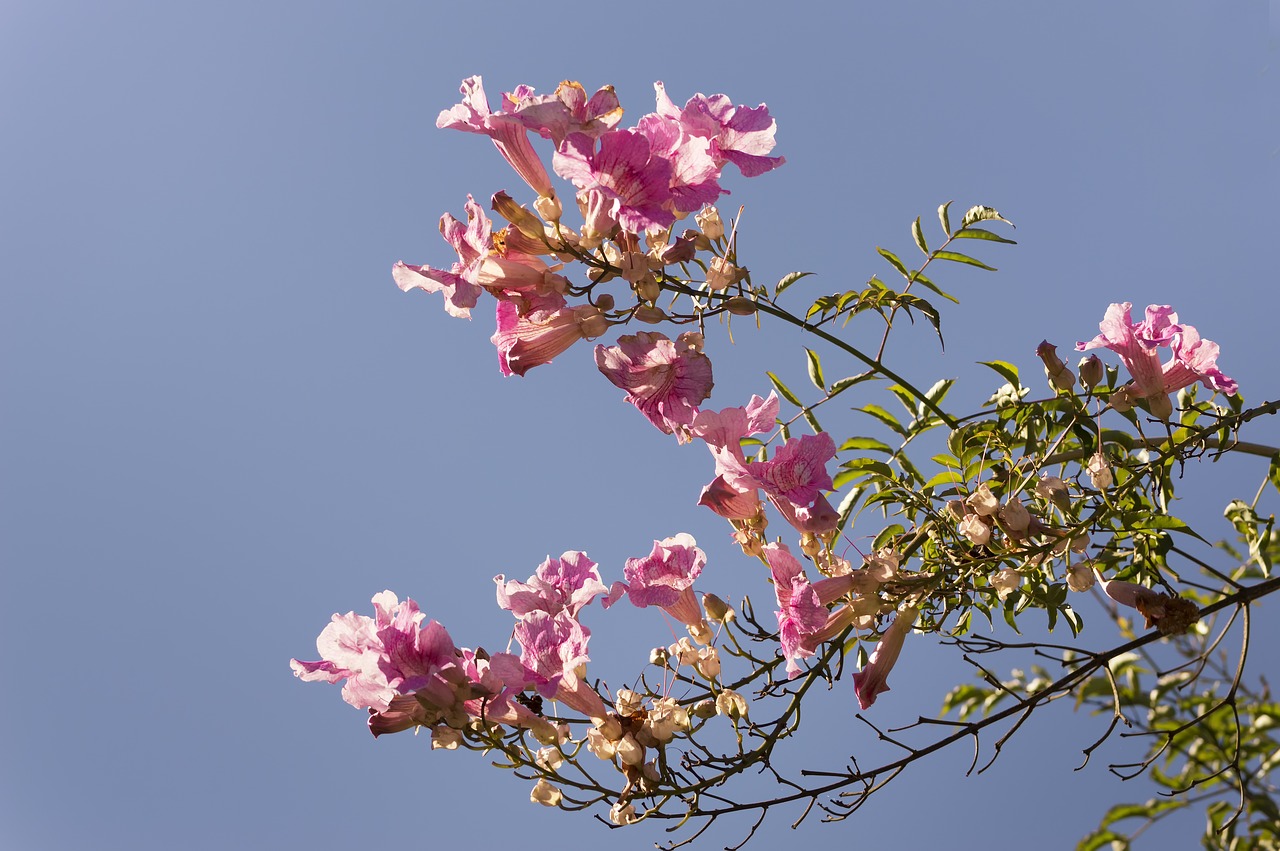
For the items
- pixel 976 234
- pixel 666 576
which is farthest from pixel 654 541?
pixel 976 234

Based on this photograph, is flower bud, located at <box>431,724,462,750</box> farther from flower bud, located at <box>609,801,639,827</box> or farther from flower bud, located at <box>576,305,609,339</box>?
flower bud, located at <box>576,305,609,339</box>

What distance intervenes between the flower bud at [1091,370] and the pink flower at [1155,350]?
6 cm

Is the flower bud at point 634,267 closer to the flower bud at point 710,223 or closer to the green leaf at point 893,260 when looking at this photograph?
the flower bud at point 710,223

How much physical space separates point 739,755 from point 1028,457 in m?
0.51

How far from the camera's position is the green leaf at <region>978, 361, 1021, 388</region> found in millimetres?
1491

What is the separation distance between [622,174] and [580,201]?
9 centimetres

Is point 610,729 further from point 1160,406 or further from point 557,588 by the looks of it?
point 1160,406

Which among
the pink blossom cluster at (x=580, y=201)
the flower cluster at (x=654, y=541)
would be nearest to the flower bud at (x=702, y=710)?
the flower cluster at (x=654, y=541)

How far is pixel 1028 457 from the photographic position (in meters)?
1.32

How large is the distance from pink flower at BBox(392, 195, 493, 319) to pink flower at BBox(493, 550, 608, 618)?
0.33 metres

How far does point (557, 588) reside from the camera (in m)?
1.34

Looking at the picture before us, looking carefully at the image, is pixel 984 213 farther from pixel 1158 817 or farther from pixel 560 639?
pixel 1158 817

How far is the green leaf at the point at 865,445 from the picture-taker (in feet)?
5.06

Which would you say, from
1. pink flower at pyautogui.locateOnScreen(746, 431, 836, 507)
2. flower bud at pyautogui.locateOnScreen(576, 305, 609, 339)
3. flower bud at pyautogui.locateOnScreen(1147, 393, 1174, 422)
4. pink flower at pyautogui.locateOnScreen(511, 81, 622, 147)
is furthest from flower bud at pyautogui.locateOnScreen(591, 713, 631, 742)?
flower bud at pyautogui.locateOnScreen(1147, 393, 1174, 422)
